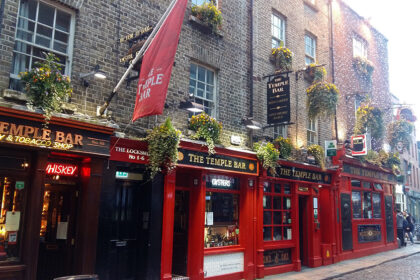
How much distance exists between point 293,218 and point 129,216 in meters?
6.58

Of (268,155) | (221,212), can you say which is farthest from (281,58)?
(221,212)

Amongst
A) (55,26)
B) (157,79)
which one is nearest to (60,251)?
(157,79)

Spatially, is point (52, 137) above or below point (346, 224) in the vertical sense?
above

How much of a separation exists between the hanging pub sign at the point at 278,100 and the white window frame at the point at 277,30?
2246 millimetres

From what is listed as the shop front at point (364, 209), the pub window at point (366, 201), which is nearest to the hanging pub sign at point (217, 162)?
the shop front at point (364, 209)

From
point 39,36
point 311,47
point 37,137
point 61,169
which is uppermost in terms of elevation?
point 311,47

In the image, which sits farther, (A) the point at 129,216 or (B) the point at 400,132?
(B) the point at 400,132

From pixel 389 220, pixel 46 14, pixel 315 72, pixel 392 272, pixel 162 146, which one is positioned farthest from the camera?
pixel 389 220

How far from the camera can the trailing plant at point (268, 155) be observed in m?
11.4

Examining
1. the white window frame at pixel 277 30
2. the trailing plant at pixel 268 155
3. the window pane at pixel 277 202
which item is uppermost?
the white window frame at pixel 277 30

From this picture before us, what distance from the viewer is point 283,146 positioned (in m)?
12.5

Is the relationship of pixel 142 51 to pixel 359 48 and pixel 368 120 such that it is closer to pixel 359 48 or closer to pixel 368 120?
pixel 368 120

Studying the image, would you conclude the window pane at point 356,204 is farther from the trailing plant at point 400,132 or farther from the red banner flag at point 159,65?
the red banner flag at point 159,65

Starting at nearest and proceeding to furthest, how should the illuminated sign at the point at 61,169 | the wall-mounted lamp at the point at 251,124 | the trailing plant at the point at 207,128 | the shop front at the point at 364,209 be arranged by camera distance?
1. the illuminated sign at the point at 61,169
2. the trailing plant at the point at 207,128
3. the wall-mounted lamp at the point at 251,124
4. the shop front at the point at 364,209
